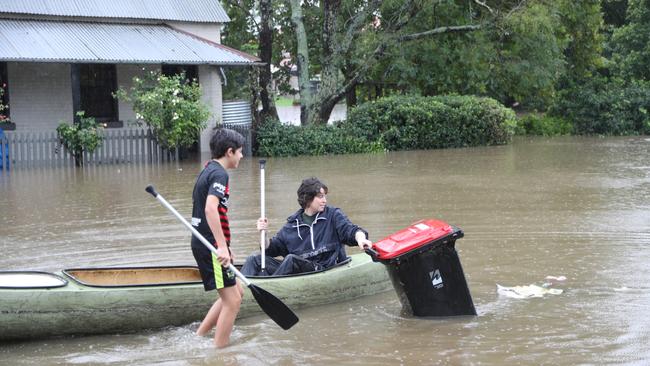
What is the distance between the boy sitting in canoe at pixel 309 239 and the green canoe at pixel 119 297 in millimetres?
182

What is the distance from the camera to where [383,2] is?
3022 cm

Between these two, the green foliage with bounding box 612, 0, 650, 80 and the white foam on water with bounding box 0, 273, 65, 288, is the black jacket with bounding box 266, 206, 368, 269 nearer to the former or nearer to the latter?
the white foam on water with bounding box 0, 273, 65, 288

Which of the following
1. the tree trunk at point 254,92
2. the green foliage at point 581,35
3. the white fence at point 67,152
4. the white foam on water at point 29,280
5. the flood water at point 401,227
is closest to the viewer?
the flood water at point 401,227

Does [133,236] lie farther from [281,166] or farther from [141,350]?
[281,166]

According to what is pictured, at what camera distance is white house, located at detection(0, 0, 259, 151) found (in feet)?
79.9

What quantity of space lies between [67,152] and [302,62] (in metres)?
8.56

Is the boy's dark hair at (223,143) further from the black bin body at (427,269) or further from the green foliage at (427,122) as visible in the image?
the green foliage at (427,122)

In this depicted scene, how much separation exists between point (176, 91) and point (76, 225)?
409 inches

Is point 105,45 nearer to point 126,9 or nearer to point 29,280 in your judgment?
point 126,9

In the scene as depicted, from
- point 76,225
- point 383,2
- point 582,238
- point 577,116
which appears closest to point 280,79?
point 383,2

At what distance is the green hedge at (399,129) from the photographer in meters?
26.7

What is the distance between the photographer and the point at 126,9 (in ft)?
88.1

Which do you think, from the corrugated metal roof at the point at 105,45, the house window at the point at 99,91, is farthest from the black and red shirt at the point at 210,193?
the house window at the point at 99,91

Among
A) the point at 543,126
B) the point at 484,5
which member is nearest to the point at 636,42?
the point at 543,126
